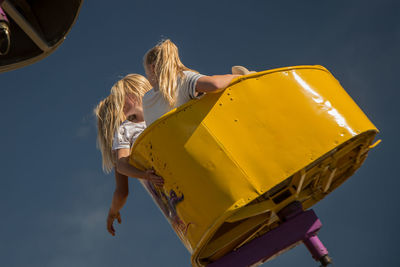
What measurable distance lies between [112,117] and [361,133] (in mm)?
2723

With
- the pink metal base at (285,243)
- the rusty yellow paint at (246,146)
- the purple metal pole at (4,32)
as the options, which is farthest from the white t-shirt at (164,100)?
the purple metal pole at (4,32)

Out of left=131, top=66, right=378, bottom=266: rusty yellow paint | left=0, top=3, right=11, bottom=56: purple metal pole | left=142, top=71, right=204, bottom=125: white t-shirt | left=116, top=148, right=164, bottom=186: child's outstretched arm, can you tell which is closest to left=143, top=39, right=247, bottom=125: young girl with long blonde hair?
left=142, top=71, right=204, bottom=125: white t-shirt

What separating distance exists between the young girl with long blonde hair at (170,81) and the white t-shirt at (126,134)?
0.53 m

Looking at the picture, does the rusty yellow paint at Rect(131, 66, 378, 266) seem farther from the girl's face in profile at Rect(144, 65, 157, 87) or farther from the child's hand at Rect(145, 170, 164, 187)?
the girl's face in profile at Rect(144, 65, 157, 87)

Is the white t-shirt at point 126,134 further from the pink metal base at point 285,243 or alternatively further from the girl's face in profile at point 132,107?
the pink metal base at point 285,243

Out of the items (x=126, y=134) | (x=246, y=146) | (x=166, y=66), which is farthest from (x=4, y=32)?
(x=126, y=134)

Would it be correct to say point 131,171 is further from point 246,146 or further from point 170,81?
point 246,146

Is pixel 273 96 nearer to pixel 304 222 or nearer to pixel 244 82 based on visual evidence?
pixel 244 82

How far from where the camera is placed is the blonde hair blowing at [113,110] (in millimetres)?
4996

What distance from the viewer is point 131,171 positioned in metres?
4.01

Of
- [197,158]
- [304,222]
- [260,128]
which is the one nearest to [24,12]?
[197,158]

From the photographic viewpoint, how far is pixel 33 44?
227cm

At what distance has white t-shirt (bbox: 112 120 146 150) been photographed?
4551mm

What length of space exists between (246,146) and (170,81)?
95 centimetres
